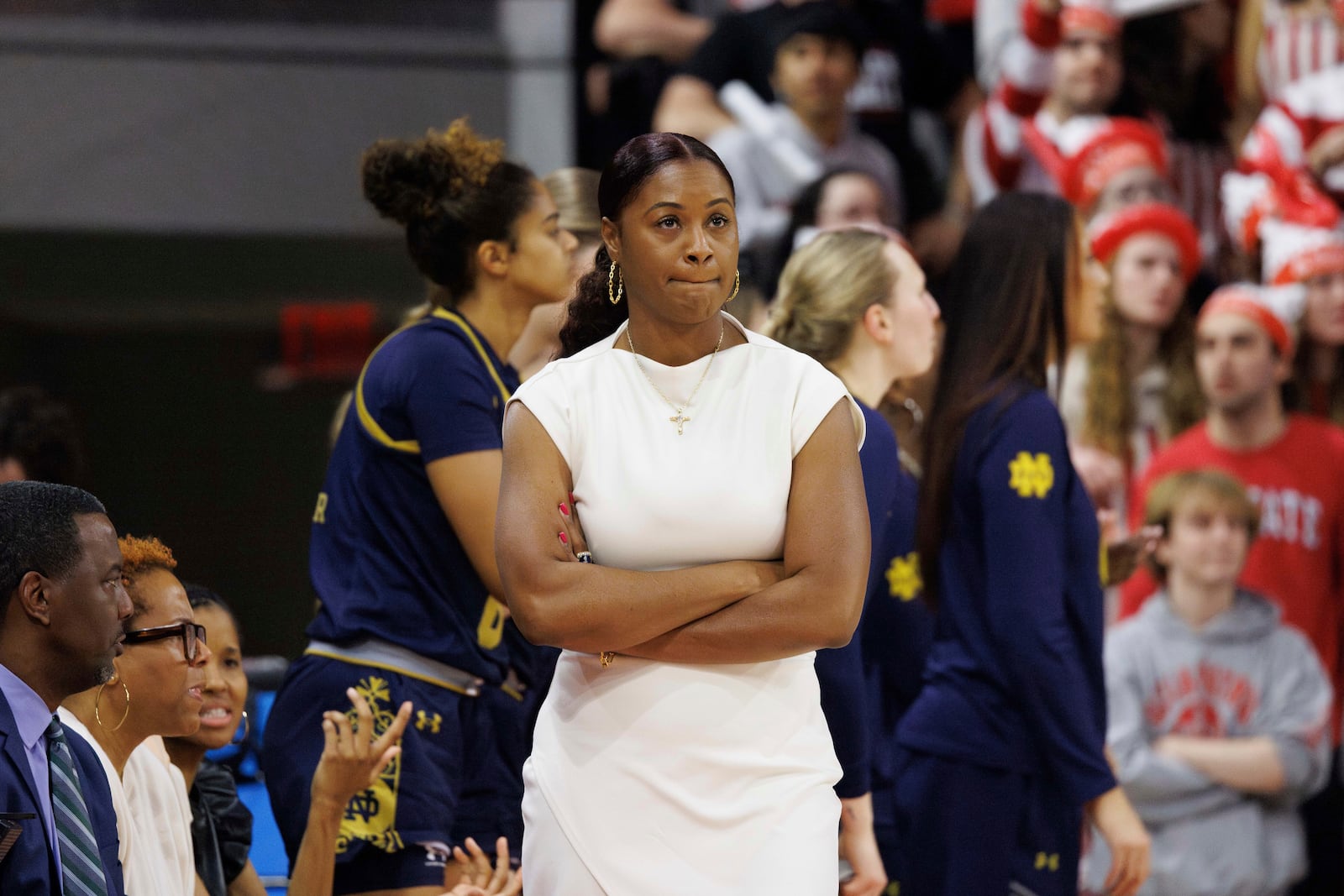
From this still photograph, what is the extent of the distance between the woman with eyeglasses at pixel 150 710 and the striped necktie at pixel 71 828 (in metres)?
0.28

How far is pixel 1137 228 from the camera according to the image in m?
6.06

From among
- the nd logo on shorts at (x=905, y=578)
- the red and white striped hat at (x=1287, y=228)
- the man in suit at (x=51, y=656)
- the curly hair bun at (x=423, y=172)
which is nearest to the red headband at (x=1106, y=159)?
the red and white striped hat at (x=1287, y=228)

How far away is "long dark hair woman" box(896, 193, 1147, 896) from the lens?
3.43m

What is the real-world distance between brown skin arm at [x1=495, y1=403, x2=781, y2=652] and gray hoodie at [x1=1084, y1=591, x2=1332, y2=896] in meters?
3.21

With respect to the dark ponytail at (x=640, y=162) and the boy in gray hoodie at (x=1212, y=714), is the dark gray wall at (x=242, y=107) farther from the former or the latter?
the dark ponytail at (x=640, y=162)

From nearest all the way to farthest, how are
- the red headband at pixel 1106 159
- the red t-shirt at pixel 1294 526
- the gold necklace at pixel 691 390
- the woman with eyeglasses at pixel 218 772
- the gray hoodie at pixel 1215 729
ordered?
the gold necklace at pixel 691 390 → the woman with eyeglasses at pixel 218 772 → the gray hoodie at pixel 1215 729 → the red t-shirt at pixel 1294 526 → the red headband at pixel 1106 159

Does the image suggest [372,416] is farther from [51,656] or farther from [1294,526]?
[1294,526]

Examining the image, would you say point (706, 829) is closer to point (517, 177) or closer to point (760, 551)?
point (760, 551)

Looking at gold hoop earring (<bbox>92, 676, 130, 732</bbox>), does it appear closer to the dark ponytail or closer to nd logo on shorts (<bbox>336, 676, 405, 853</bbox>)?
nd logo on shorts (<bbox>336, 676, 405, 853</bbox>)

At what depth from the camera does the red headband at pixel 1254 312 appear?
19.2 feet

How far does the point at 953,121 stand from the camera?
24.3 feet

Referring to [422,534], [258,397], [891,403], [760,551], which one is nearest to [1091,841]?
[891,403]

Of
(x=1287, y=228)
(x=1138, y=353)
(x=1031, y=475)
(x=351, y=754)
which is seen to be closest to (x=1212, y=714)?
(x=1138, y=353)

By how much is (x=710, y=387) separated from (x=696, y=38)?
17.2 feet
